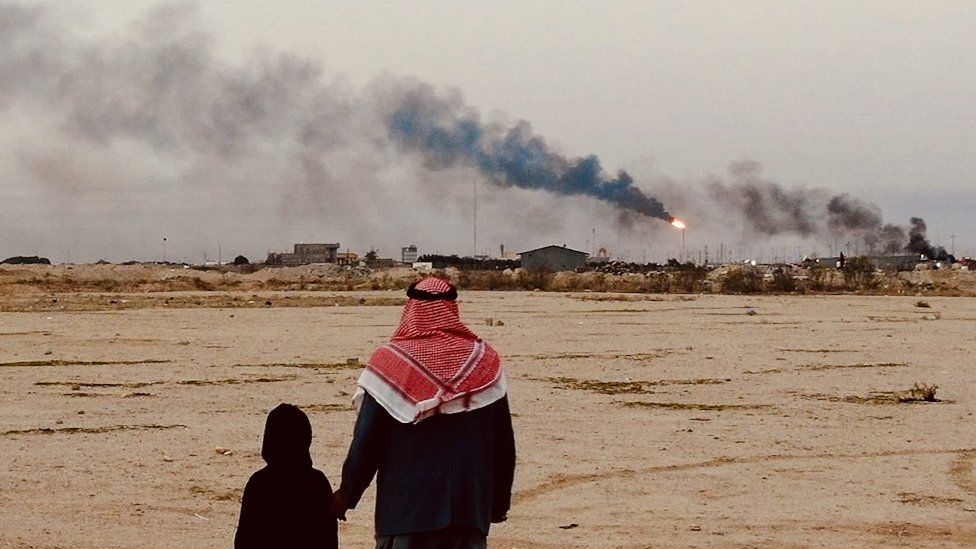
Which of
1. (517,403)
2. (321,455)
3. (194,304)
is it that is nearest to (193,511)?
(321,455)

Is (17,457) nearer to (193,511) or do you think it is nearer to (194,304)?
(193,511)

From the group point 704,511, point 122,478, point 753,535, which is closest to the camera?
point 753,535

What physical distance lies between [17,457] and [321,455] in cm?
272

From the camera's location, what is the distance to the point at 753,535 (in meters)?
9.03

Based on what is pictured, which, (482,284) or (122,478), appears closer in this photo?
(122,478)

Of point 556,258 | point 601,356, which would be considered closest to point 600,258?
point 556,258

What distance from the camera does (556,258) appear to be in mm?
100688

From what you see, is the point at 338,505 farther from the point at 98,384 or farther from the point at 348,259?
the point at 348,259

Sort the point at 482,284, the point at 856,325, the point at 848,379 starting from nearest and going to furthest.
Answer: the point at 848,379 → the point at 856,325 → the point at 482,284

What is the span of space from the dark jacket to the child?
Result: 0.32 metres

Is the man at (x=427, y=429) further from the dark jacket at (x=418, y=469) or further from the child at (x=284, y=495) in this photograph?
the child at (x=284, y=495)

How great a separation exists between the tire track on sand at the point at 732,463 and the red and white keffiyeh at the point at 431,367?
17.5 feet

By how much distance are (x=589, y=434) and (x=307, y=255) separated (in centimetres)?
12471

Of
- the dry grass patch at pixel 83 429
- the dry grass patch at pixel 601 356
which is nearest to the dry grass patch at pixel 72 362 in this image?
the dry grass patch at pixel 601 356
